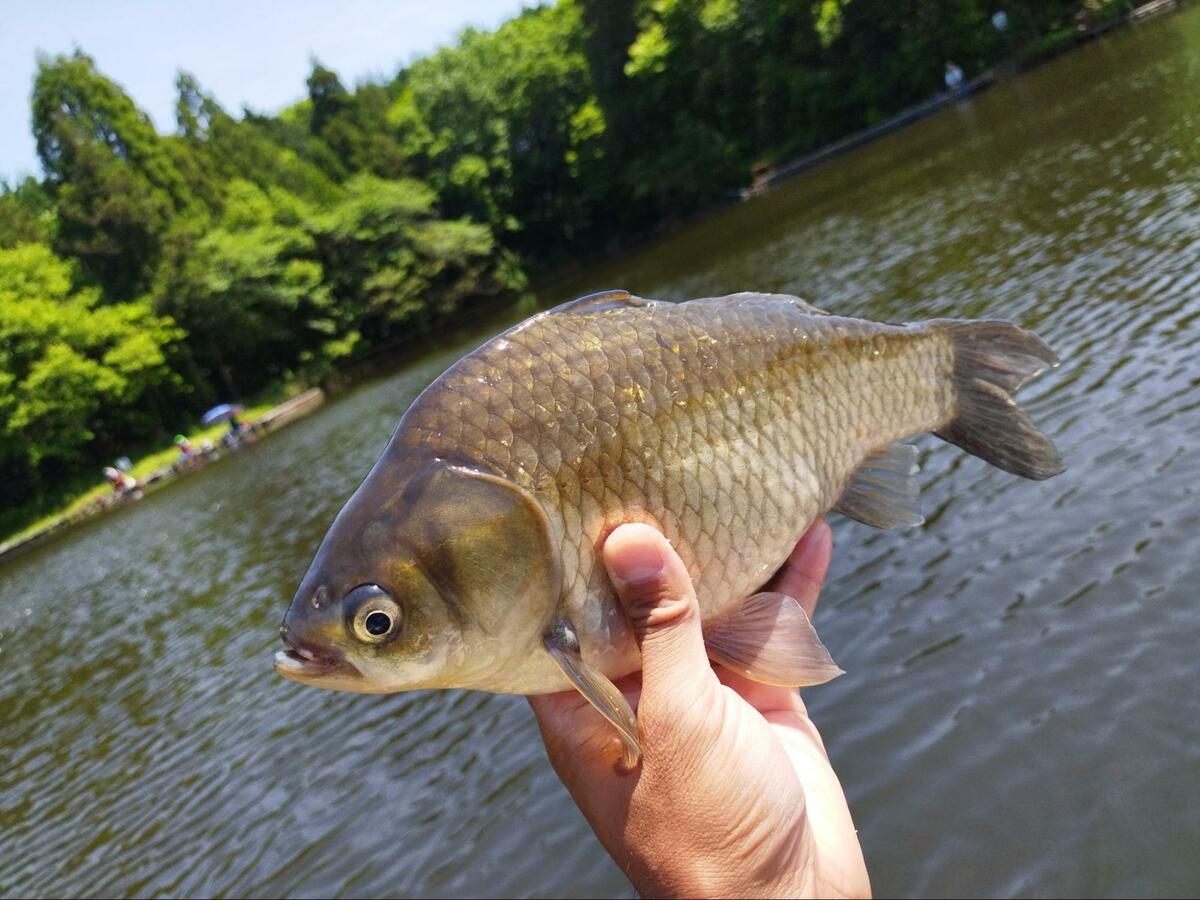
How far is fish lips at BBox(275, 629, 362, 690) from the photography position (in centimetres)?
197

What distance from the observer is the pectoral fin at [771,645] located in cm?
226

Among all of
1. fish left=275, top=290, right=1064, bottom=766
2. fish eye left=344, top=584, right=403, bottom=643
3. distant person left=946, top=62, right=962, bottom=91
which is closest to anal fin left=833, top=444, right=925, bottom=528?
fish left=275, top=290, right=1064, bottom=766

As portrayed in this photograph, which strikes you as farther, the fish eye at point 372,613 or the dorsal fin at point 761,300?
the dorsal fin at point 761,300

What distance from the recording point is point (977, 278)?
14.2 metres

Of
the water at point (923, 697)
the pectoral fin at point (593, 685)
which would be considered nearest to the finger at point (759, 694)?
the pectoral fin at point (593, 685)

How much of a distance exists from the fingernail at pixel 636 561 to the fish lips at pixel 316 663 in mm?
634

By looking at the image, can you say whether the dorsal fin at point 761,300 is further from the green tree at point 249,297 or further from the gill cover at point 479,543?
the green tree at point 249,297

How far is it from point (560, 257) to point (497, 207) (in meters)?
5.19

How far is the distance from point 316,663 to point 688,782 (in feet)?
2.90

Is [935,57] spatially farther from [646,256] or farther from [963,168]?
[963,168]

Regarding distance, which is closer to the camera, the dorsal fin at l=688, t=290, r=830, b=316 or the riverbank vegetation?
the dorsal fin at l=688, t=290, r=830, b=316

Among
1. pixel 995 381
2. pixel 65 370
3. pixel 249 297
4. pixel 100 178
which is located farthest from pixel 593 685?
pixel 100 178

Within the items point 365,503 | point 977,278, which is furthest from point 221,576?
point 365,503

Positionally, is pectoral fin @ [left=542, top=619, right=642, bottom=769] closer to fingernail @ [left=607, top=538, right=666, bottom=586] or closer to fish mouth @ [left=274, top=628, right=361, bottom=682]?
fingernail @ [left=607, top=538, right=666, bottom=586]
